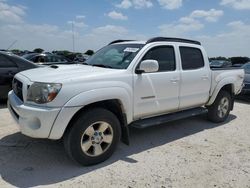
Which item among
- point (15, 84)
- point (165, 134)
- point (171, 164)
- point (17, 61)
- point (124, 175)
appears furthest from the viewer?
point (17, 61)

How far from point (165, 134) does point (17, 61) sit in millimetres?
4633

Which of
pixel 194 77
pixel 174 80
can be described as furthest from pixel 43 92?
pixel 194 77

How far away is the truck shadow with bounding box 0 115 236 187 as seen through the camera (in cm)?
344

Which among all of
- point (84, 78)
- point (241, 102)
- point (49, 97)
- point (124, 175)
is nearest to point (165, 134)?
point (124, 175)

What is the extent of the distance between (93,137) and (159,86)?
151 cm

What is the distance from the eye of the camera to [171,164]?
3.98m

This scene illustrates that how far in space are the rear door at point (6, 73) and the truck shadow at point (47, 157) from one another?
2.50 m

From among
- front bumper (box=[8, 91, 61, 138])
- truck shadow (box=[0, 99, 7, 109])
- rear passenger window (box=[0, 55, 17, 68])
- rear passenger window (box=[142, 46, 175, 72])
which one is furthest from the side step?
rear passenger window (box=[0, 55, 17, 68])

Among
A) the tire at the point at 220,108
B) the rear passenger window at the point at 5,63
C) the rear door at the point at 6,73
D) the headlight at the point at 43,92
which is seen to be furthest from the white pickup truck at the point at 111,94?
the rear passenger window at the point at 5,63

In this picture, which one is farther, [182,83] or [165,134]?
[165,134]

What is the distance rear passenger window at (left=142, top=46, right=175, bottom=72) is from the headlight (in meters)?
1.77

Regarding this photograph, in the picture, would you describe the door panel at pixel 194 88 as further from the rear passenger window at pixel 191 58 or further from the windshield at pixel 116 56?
the windshield at pixel 116 56

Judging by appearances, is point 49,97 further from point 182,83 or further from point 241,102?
point 241,102

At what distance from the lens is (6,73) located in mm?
6980
